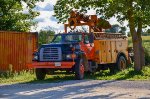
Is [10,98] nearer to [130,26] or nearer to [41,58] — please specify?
[41,58]

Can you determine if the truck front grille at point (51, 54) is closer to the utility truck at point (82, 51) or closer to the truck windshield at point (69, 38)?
the utility truck at point (82, 51)

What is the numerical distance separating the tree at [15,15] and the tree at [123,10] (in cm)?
804

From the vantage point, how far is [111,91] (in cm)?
1636

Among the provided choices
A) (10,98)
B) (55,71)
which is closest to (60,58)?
(55,71)

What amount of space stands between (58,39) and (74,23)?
6.99ft

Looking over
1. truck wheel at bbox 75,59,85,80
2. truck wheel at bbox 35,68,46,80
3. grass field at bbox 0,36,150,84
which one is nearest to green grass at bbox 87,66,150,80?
grass field at bbox 0,36,150,84

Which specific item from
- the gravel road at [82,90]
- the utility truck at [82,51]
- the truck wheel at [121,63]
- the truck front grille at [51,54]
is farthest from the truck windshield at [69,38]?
the truck wheel at [121,63]

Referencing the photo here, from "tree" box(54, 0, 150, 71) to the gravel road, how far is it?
3931 mm

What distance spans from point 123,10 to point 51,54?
414 cm

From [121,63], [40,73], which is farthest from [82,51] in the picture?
[121,63]

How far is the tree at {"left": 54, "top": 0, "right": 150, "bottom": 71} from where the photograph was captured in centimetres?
2211

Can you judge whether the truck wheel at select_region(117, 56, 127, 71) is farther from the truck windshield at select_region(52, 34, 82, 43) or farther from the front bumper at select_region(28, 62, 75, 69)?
the front bumper at select_region(28, 62, 75, 69)

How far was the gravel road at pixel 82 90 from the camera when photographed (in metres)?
15.0

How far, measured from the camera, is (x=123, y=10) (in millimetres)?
22188
